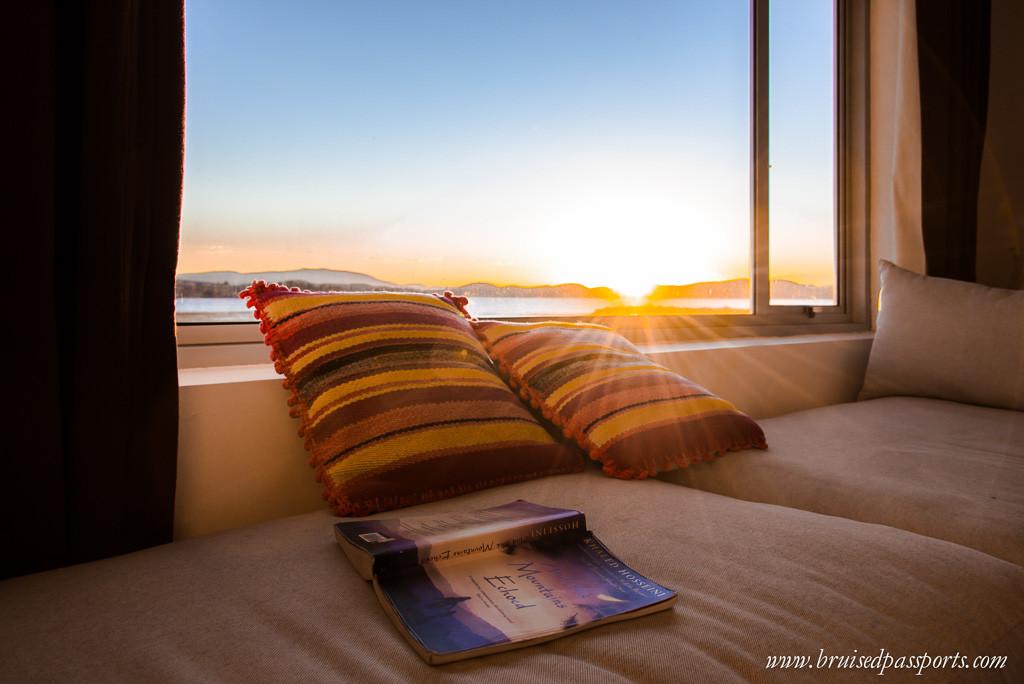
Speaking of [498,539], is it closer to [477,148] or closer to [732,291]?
[477,148]

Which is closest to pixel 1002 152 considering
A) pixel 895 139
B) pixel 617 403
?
pixel 895 139

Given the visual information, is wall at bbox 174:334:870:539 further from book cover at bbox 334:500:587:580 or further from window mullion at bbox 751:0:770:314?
window mullion at bbox 751:0:770:314

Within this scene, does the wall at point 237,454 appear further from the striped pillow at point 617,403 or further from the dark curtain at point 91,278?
the striped pillow at point 617,403

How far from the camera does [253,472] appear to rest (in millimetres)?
999

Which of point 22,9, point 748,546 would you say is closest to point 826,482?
point 748,546

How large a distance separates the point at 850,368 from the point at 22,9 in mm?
2620

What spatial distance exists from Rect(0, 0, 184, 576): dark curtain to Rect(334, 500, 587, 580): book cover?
37 centimetres

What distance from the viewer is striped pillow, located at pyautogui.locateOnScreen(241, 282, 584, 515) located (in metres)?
0.91

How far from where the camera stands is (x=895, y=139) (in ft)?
8.27

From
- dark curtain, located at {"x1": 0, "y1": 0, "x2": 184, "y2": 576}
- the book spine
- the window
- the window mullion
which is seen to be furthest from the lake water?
the book spine

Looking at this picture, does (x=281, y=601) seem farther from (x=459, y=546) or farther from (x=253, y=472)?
(x=253, y=472)

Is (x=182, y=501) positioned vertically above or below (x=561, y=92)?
below

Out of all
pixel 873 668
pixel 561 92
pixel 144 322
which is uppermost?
pixel 561 92

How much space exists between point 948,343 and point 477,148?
5.56 ft
